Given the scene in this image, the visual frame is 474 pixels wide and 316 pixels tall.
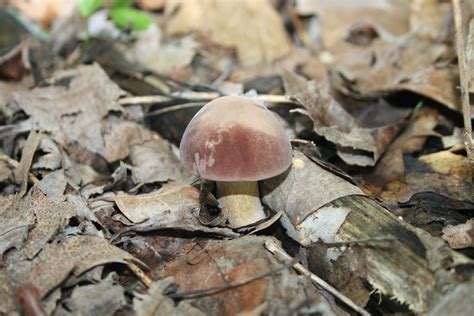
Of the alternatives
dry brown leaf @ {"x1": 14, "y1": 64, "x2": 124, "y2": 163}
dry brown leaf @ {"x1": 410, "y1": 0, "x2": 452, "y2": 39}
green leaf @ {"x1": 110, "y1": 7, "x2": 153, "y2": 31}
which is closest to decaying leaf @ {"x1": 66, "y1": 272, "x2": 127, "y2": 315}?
dry brown leaf @ {"x1": 14, "y1": 64, "x2": 124, "y2": 163}

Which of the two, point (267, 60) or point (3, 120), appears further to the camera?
point (267, 60)

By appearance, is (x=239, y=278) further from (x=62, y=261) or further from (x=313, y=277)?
(x=62, y=261)

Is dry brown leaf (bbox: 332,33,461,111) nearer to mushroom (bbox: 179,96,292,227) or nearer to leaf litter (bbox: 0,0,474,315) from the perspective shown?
leaf litter (bbox: 0,0,474,315)

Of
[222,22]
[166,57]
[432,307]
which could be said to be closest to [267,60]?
[222,22]

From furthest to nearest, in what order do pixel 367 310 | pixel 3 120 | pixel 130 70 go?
pixel 130 70 < pixel 3 120 < pixel 367 310

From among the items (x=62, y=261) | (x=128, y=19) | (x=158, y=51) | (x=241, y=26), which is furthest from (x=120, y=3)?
(x=62, y=261)

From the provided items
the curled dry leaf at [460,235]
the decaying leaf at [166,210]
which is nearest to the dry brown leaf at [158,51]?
the decaying leaf at [166,210]

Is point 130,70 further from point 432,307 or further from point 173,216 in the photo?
point 432,307

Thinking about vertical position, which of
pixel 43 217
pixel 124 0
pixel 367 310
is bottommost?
pixel 367 310
